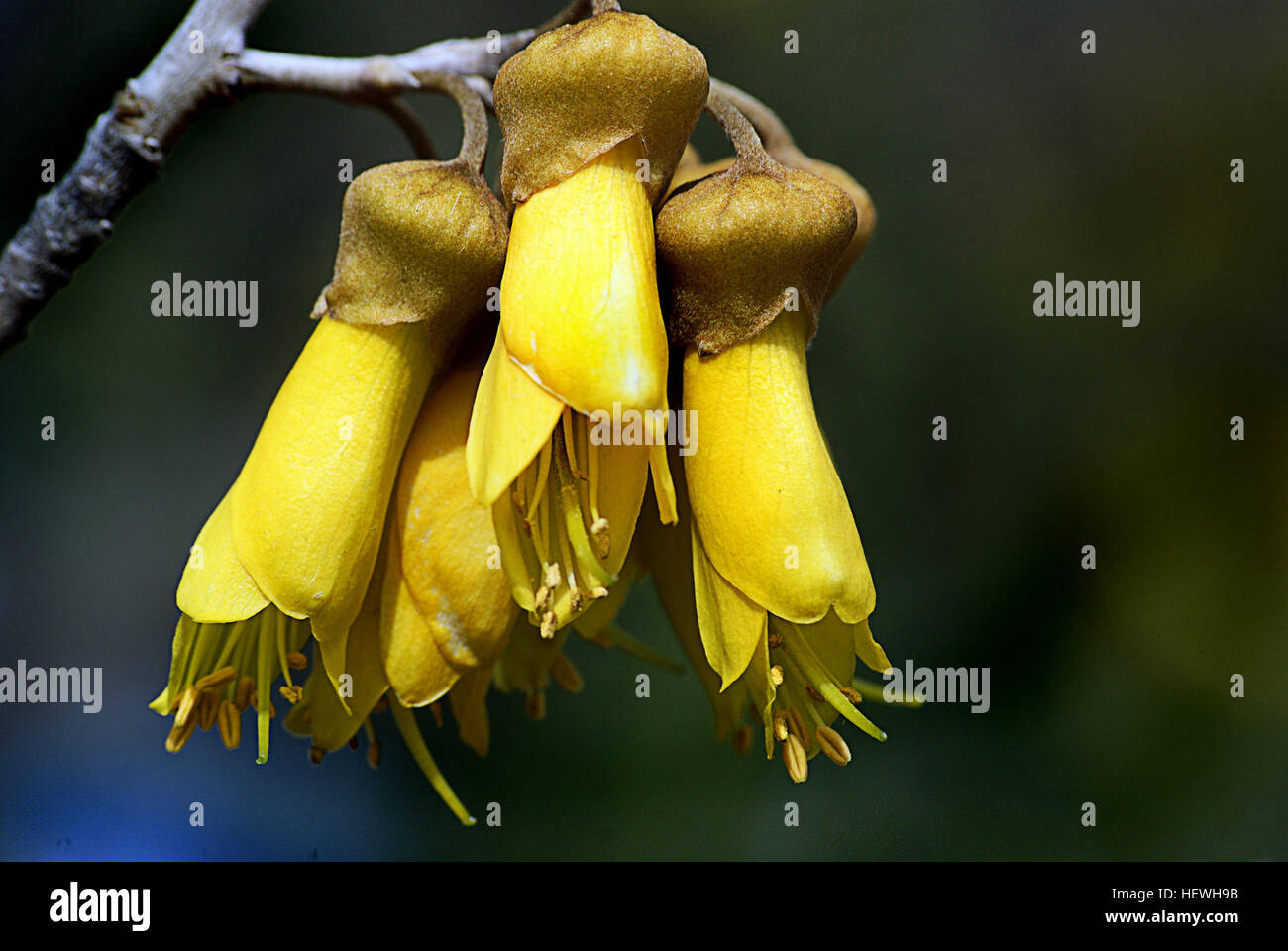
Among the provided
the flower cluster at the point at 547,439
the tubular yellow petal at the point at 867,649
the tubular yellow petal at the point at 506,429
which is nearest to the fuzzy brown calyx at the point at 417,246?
the flower cluster at the point at 547,439

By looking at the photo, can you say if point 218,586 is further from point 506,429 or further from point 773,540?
point 773,540

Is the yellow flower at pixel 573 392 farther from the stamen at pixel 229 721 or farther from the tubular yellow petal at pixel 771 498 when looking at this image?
the stamen at pixel 229 721

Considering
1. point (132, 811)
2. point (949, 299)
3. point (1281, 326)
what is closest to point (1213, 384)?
point (1281, 326)

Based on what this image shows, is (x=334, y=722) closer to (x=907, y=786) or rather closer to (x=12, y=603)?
(x=907, y=786)

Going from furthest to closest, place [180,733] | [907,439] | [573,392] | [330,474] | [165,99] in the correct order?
[907,439] → [165,99] → [180,733] → [330,474] → [573,392]

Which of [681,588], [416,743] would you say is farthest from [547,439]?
[416,743]

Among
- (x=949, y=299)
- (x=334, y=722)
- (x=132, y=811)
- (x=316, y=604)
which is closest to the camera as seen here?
(x=316, y=604)

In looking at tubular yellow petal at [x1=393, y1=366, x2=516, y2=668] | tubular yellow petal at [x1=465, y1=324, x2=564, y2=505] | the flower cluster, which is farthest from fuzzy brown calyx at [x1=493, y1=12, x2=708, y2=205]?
tubular yellow petal at [x1=393, y1=366, x2=516, y2=668]
